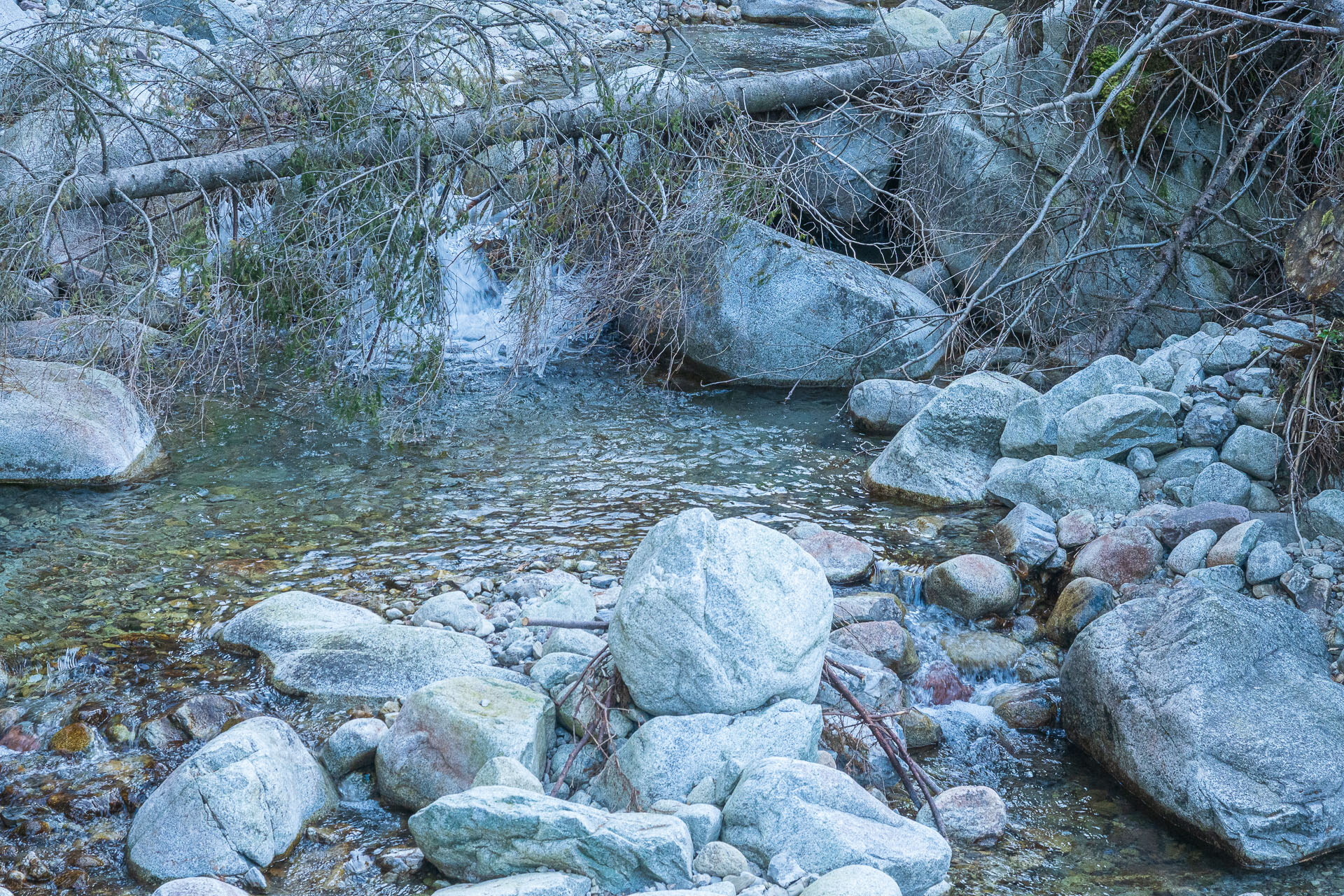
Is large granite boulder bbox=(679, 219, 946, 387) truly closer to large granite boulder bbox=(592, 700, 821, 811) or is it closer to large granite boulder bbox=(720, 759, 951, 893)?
large granite boulder bbox=(592, 700, 821, 811)

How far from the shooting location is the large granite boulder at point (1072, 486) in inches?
225

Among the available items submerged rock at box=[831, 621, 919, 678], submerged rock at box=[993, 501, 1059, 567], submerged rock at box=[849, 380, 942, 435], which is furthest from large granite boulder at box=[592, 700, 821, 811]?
submerged rock at box=[849, 380, 942, 435]

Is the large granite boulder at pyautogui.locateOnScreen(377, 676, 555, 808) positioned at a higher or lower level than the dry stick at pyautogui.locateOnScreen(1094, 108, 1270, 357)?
lower

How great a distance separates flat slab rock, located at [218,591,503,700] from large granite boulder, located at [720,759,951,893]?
4.01 ft

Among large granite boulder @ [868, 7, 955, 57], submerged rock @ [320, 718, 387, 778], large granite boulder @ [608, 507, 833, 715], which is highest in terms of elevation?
large granite boulder @ [868, 7, 955, 57]

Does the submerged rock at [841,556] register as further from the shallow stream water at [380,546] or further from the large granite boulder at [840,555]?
the shallow stream water at [380,546]

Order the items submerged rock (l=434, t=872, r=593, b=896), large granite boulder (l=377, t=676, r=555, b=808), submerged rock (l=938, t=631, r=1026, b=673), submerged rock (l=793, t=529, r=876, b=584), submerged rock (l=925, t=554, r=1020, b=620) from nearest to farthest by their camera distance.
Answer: submerged rock (l=434, t=872, r=593, b=896) → large granite boulder (l=377, t=676, r=555, b=808) → submerged rock (l=938, t=631, r=1026, b=673) → submerged rock (l=925, t=554, r=1020, b=620) → submerged rock (l=793, t=529, r=876, b=584)

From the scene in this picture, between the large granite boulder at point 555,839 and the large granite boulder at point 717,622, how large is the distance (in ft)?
1.73

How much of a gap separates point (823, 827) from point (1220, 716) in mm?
1517

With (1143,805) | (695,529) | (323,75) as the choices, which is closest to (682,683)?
(695,529)

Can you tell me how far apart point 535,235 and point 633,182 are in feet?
3.04

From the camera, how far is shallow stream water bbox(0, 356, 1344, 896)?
11.8 ft

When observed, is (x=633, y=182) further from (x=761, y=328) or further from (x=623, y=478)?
(x=623, y=478)

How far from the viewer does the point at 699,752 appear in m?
3.63
